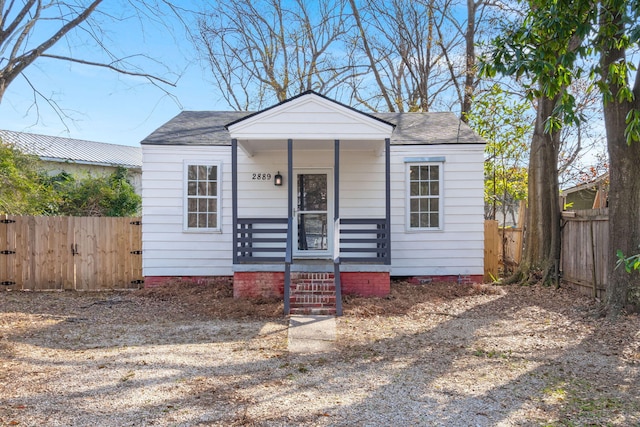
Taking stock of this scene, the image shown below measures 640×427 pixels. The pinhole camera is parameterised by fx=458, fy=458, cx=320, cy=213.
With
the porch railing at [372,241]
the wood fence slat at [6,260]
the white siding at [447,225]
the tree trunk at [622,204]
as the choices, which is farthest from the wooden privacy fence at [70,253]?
the tree trunk at [622,204]

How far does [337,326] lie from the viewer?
22.4 feet

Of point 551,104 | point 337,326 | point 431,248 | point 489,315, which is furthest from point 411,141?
point 337,326

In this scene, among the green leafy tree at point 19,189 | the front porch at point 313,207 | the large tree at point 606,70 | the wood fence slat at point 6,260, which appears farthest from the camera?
the green leafy tree at point 19,189

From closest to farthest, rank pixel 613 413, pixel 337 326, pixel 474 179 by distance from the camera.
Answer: pixel 613 413 < pixel 337 326 < pixel 474 179

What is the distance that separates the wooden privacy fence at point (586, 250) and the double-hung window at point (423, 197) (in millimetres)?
2729

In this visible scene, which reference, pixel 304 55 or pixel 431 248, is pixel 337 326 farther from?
pixel 304 55

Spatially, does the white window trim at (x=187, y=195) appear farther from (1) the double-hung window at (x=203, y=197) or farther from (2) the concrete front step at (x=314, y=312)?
(2) the concrete front step at (x=314, y=312)

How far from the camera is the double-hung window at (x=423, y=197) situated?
33.1 ft

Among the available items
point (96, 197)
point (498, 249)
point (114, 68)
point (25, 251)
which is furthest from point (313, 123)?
point (96, 197)

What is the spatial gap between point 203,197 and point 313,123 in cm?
320

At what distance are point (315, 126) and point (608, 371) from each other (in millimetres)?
5863

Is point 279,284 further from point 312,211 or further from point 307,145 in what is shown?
point 307,145

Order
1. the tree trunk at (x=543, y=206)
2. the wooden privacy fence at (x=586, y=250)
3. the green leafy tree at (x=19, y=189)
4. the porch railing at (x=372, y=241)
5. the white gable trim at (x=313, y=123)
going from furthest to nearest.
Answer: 1. the green leafy tree at (x=19, y=189)
2. the tree trunk at (x=543, y=206)
3. the porch railing at (x=372, y=241)
4. the white gable trim at (x=313, y=123)
5. the wooden privacy fence at (x=586, y=250)

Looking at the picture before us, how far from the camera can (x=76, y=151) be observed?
23.2 meters
